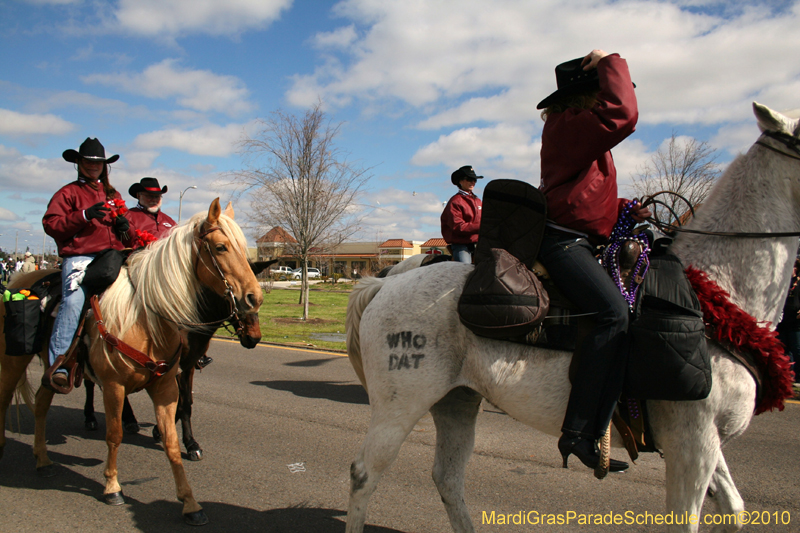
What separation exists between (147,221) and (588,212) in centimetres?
465

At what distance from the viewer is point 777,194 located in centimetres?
241

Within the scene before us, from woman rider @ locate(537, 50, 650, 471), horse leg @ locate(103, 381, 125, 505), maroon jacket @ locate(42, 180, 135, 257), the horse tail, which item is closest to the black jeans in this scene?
woman rider @ locate(537, 50, 650, 471)

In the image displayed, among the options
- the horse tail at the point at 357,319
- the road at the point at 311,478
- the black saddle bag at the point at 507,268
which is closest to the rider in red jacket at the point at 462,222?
the road at the point at 311,478

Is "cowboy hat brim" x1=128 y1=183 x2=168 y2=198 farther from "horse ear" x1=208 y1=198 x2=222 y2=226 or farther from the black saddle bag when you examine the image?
the black saddle bag

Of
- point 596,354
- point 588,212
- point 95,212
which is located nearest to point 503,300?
point 596,354

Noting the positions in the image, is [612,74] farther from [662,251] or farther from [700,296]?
[700,296]

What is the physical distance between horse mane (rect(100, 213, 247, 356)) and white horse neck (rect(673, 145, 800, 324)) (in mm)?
3197

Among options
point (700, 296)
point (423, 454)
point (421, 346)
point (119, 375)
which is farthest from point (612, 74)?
point (119, 375)

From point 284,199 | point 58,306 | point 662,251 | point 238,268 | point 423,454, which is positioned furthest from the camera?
point 284,199

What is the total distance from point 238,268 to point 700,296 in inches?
120

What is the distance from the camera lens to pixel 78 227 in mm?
4117

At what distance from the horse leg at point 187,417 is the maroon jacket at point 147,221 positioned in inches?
59.8

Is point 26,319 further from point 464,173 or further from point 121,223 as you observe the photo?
point 464,173

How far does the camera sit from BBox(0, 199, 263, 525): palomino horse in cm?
370
